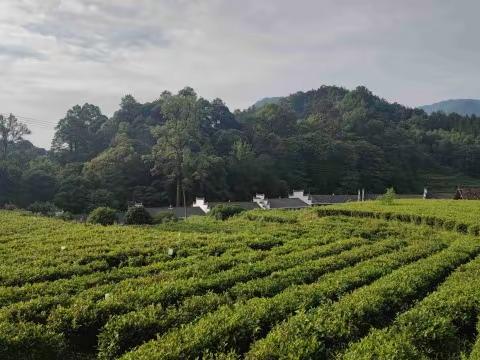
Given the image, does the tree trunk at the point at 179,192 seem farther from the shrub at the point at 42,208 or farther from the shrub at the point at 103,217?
the shrub at the point at 103,217

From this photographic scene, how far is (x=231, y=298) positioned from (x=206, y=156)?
175ft

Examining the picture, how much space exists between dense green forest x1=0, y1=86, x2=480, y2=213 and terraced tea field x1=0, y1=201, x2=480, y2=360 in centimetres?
3907

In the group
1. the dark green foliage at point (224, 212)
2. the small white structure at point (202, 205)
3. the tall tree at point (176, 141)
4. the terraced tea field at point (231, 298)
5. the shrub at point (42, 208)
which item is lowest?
the small white structure at point (202, 205)

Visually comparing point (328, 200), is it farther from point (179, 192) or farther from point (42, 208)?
point (42, 208)

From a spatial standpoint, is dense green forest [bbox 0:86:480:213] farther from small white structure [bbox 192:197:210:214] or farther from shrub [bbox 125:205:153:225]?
shrub [bbox 125:205:153:225]

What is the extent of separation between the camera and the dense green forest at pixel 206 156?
Result: 56562mm

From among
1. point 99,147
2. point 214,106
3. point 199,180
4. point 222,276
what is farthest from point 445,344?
point 214,106

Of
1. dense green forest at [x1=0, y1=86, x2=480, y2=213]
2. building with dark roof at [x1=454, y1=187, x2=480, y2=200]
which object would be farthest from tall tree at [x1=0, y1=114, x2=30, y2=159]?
building with dark roof at [x1=454, y1=187, x2=480, y2=200]

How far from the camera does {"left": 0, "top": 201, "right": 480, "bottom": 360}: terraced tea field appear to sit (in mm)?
7898

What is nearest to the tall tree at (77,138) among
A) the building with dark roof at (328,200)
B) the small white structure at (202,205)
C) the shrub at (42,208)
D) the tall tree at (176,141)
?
the tall tree at (176,141)

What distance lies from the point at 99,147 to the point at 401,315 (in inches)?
2883

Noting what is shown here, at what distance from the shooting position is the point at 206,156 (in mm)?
63656

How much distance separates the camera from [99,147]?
7719 cm

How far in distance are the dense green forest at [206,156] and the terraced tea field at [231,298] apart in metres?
39.1
